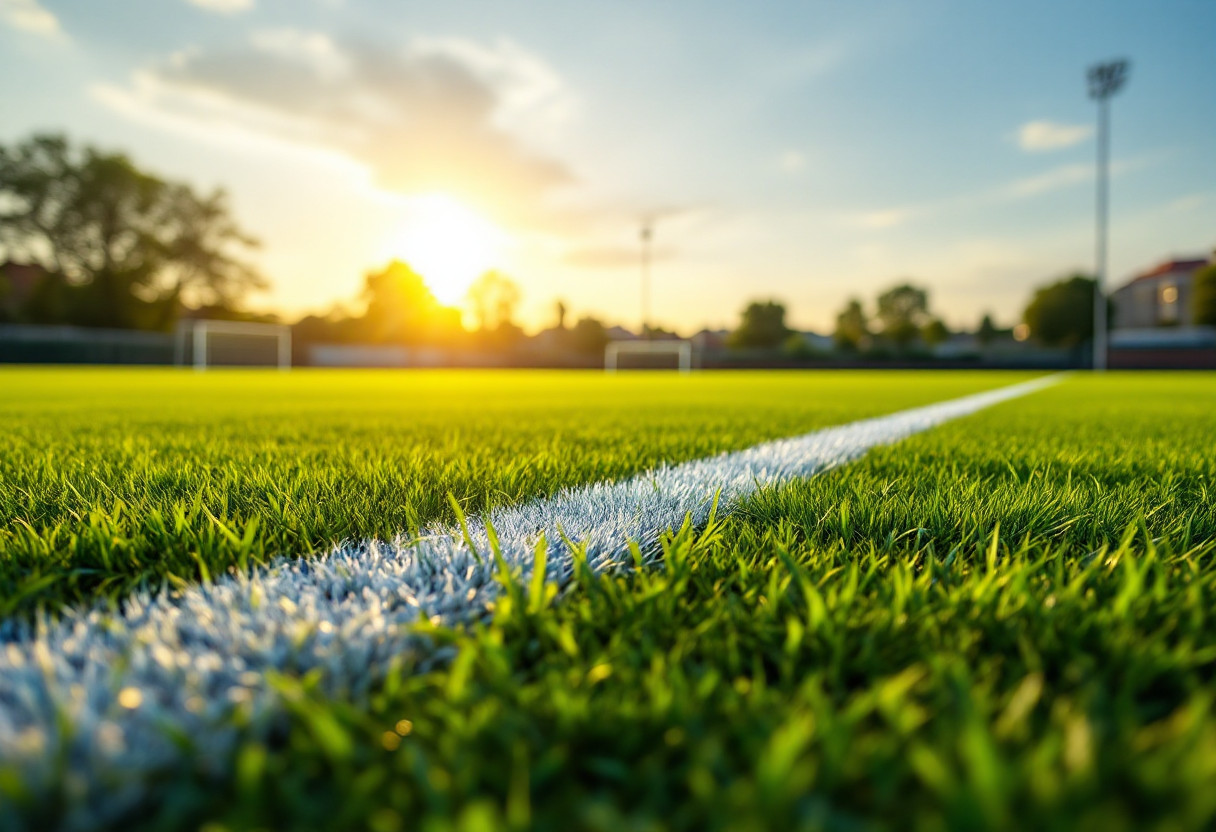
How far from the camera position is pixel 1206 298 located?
46094 millimetres

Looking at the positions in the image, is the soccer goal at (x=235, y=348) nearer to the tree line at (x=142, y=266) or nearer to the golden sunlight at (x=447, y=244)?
the tree line at (x=142, y=266)

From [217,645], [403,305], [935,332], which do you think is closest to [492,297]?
[403,305]

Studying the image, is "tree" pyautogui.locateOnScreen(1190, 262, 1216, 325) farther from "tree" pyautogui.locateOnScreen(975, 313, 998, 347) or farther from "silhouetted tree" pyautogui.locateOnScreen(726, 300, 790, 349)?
"silhouetted tree" pyautogui.locateOnScreen(726, 300, 790, 349)

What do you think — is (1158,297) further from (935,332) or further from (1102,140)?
(1102,140)

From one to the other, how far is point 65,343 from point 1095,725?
41316mm

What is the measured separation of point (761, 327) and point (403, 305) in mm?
32761

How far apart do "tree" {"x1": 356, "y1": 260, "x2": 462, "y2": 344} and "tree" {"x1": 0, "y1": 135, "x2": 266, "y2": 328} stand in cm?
1271

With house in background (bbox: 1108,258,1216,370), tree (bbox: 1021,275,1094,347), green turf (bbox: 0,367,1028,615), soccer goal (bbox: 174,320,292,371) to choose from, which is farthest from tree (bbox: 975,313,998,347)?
green turf (bbox: 0,367,1028,615)

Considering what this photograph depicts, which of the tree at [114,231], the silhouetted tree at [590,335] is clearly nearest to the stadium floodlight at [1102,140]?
the silhouetted tree at [590,335]

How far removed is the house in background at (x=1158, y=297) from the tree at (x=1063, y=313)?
43.6ft

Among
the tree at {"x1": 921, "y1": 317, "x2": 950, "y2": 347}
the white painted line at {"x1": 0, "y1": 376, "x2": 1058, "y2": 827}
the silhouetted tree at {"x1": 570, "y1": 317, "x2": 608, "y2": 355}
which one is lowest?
the white painted line at {"x1": 0, "y1": 376, "x2": 1058, "y2": 827}

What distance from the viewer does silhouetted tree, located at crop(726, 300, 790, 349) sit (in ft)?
201

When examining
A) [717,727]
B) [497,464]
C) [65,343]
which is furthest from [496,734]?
[65,343]

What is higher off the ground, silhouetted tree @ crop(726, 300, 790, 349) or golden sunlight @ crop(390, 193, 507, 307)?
golden sunlight @ crop(390, 193, 507, 307)
